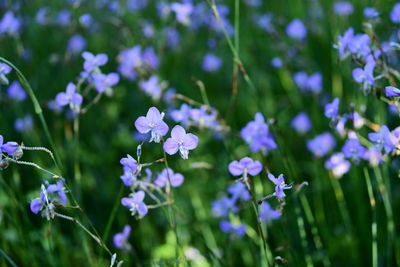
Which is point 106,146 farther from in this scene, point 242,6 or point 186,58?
point 242,6

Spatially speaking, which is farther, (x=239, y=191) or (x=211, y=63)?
(x=211, y=63)

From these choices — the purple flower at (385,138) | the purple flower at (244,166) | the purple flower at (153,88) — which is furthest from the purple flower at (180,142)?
the purple flower at (153,88)

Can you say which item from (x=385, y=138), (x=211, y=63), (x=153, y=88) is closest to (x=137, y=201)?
(x=385, y=138)

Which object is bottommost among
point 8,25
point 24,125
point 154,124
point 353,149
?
point 24,125

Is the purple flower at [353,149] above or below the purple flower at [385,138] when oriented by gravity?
below

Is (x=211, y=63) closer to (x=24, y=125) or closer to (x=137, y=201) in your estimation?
(x=24, y=125)

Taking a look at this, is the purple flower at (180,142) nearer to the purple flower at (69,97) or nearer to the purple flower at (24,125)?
the purple flower at (69,97)
